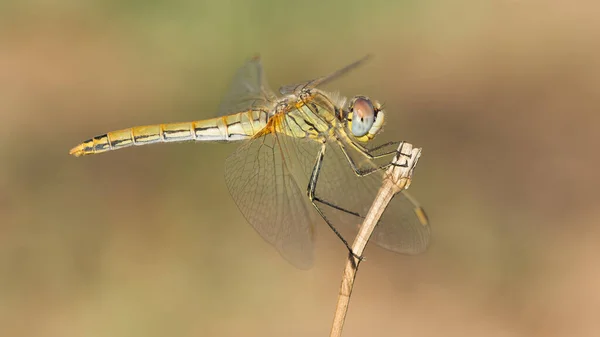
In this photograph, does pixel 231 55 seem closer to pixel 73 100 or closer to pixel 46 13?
pixel 73 100

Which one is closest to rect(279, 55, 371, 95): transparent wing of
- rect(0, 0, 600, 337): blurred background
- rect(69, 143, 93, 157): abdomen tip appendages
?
rect(69, 143, 93, 157): abdomen tip appendages

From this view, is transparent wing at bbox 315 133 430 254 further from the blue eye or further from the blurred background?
the blurred background

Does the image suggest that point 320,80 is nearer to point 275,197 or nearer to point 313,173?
point 313,173

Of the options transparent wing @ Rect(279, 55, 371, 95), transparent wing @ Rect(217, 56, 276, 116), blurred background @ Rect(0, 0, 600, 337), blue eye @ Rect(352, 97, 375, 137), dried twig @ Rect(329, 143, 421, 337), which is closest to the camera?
dried twig @ Rect(329, 143, 421, 337)

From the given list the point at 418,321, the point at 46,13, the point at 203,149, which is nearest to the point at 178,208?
the point at 203,149

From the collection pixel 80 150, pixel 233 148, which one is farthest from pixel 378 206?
pixel 233 148

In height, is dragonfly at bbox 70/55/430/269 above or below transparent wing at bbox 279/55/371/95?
below
